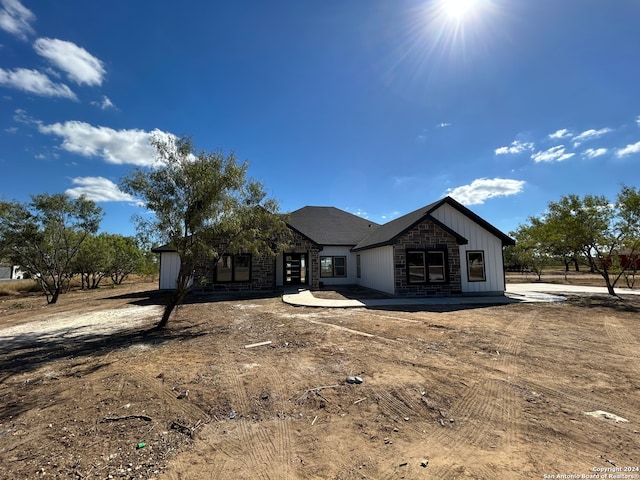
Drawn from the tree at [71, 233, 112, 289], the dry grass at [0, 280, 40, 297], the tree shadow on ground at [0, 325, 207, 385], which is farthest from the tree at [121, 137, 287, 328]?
the dry grass at [0, 280, 40, 297]

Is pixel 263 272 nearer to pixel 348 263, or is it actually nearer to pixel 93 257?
pixel 348 263

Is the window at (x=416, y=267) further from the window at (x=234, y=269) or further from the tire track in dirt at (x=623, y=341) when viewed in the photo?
the window at (x=234, y=269)

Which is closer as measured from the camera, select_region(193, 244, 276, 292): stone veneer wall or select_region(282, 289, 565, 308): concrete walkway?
select_region(282, 289, 565, 308): concrete walkway

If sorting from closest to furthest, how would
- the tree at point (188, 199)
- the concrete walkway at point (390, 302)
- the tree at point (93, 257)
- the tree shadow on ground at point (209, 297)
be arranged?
the tree at point (188, 199), the concrete walkway at point (390, 302), the tree shadow on ground at point (209, 297), the tree at point (93, 257)

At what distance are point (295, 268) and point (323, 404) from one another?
15574mm

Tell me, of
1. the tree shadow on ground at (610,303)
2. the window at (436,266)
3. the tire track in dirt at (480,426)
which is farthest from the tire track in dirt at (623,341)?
the window at (436,266)

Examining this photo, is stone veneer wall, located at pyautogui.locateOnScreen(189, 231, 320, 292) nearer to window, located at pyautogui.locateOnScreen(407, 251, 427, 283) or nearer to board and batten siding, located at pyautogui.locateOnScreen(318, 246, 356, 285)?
board and batten siding, located at pyautogui.locateOnScreen(318, 246, 356, 285)

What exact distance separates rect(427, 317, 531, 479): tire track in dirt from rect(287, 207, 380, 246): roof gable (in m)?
16.0

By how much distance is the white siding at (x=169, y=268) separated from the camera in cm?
1878

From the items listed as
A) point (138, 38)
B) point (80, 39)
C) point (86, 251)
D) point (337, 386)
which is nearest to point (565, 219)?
point (337, 386)

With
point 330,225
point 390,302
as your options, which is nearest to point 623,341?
point 390,302

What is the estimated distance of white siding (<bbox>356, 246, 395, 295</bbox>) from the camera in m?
15.0

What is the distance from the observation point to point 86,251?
23.7 metres

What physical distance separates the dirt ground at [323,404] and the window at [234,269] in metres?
9.08
